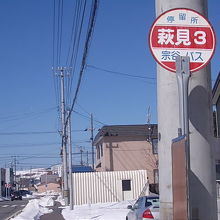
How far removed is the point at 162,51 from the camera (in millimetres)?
4441

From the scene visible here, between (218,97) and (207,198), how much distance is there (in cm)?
1529

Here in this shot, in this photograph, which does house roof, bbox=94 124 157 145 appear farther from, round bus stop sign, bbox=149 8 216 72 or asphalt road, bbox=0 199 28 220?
round bus stop sign, bbox=149 8 216 72

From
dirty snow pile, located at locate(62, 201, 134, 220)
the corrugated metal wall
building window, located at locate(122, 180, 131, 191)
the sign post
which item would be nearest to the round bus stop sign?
the sign post

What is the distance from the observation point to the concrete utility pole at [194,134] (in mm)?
4379

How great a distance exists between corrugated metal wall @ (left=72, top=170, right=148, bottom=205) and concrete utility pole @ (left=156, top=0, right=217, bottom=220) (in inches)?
1365

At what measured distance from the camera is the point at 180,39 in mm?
4430

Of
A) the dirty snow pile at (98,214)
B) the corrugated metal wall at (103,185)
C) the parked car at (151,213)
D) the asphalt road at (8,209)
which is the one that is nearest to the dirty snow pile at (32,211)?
the asphalt road at (8,209)

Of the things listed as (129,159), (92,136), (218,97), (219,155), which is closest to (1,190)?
(92,136)

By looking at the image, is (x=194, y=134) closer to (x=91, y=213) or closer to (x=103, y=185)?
(x=91, y=213)

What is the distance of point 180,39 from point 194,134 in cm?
88

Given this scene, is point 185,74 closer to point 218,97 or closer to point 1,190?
point 218,97

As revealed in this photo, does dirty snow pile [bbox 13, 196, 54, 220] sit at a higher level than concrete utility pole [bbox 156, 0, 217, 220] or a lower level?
lower

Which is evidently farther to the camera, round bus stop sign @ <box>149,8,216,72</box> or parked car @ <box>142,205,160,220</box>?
parked car @ <box>142,205,160,220</box>

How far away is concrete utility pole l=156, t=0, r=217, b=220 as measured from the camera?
438 centimetres
